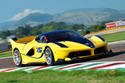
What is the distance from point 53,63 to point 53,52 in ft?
1.28

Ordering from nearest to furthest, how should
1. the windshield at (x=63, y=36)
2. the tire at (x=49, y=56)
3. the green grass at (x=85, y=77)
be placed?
the green grass at (x=85, y=77) < the tire at (x=49, y=56) < the windshield at (x=63, y=36)

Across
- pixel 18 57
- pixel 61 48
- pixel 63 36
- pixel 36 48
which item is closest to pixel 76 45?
pixel 61 48

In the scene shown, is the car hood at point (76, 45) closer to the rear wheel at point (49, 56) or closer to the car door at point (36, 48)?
the rear wheel at point (49, 56)

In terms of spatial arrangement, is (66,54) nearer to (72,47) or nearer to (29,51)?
(72,47)

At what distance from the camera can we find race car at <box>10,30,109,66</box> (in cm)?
1489

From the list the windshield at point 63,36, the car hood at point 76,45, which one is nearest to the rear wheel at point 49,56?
the car hood at point 76,45

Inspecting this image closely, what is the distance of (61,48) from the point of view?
14.9m

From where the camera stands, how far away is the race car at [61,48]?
14.9m

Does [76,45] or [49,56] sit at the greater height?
[76,45]

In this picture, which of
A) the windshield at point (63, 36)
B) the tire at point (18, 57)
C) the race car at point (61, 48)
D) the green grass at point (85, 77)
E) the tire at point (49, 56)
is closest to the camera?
the green grass at point (85, 77)

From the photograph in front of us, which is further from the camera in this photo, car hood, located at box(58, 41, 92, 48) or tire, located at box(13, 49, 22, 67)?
tire, located at box(13, 49, 22, 67)

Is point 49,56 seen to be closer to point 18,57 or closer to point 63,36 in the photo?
point 63,36

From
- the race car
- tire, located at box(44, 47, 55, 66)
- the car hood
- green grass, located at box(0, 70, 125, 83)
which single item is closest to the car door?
the race car

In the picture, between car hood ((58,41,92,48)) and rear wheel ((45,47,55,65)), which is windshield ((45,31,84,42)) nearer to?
car hood ((58,41,92,48))
